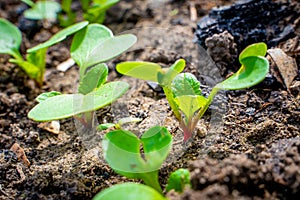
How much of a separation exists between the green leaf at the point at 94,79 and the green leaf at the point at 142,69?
0.17 meters

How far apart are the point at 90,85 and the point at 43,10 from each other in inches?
32.5

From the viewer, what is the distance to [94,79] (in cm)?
137

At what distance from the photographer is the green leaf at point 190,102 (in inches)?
49.8

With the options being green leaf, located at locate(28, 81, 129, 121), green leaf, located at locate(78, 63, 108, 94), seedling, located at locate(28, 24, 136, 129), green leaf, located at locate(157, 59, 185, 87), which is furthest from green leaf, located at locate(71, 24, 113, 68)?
green leaf, located at locate(157, 59, 185, 87)

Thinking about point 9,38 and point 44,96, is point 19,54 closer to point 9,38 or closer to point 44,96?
point 9,38

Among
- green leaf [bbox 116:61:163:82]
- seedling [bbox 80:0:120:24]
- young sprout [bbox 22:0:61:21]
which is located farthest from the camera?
young sprout [bbox 22:0:61:21]

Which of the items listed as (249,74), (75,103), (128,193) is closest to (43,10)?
(75,103)

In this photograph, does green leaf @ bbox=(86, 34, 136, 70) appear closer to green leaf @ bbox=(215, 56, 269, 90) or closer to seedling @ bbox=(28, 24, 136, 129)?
seedling @ bbox=(28, 24, 136, 129)

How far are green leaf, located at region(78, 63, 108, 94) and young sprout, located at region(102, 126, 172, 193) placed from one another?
24 cm

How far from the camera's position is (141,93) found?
1652 mm

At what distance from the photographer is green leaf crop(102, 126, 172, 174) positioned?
3.69 feet

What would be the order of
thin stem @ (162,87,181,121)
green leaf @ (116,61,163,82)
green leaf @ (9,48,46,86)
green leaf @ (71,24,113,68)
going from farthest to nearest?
green leaf @ (9,48,46,86) → green leaf @ (71,24,113,68) → thin stem @ (162,87,181,121) → green leaf @ (116,61,163,82)

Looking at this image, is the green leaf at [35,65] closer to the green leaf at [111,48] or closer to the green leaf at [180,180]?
the green leaf at [111,48]

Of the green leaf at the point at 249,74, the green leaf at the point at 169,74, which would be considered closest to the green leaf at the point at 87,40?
the green leaf at the point at 169,74
